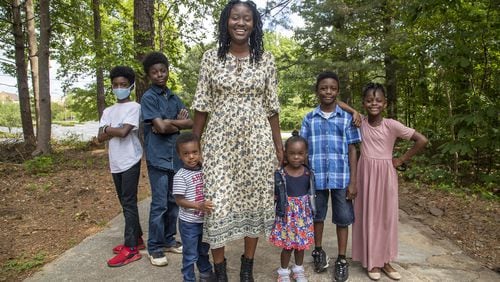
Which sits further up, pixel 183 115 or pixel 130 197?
pixel 183 115

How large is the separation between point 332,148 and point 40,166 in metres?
7.52

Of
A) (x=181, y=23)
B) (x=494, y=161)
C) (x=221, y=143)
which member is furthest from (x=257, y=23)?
(x=181, y=23)

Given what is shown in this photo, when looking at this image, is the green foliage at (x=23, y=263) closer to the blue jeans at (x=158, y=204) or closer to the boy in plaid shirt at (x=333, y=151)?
the blue jeans at (x=158, y=204)

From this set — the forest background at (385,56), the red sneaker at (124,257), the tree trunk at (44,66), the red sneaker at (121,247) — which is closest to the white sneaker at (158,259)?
the red sneaker at (124,257)

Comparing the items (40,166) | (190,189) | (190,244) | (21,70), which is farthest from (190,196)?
(21,70)

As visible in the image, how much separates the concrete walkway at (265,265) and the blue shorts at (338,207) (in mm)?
506

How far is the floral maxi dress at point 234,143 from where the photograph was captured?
263cm

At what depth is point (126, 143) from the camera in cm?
338

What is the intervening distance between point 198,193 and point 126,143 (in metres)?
1.05

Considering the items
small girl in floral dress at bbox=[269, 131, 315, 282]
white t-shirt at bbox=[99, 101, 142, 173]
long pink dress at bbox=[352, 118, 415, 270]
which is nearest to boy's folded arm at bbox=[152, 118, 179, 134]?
white t-shirt at bbox=[99, 101, 142, 173]

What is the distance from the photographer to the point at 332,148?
3014 mm

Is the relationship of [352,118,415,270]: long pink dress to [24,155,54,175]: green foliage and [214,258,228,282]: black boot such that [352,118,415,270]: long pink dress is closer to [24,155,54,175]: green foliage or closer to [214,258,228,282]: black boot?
[214,258,228,282]: black boot

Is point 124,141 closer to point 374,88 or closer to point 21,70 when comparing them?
point 374,88

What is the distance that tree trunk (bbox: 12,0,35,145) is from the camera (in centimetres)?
1141
